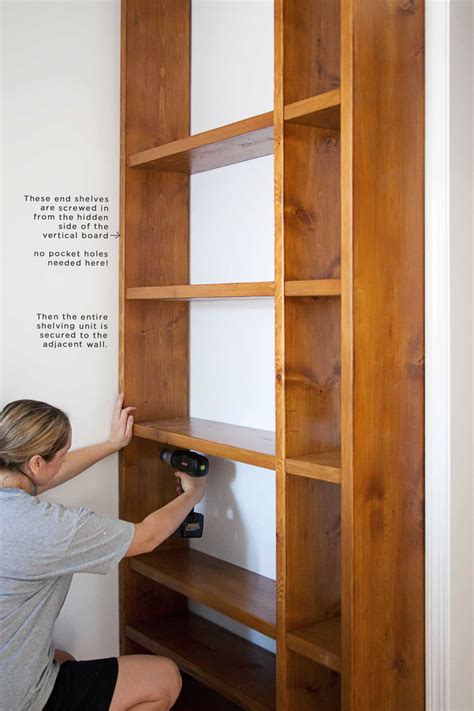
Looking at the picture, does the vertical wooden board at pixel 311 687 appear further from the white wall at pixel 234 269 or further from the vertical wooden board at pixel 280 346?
the white wall at pixel 234 269

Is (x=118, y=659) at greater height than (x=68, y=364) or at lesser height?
lesser

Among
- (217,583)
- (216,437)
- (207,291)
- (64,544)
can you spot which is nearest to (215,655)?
(217,583)

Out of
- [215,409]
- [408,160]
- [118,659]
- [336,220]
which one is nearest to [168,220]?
[215,409]

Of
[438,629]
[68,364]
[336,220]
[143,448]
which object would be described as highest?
[336,220]

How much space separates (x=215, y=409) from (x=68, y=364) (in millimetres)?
579

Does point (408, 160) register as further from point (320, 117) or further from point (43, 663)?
point (43, 663)

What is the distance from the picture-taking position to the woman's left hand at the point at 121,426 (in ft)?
9.54

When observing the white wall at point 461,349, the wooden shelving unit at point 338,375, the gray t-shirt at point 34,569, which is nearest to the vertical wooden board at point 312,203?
the wooden shelving unit at point 338,375

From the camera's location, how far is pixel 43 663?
2176 mm

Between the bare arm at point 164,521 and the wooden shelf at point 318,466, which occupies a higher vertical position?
the wooden shelf at point 318,466

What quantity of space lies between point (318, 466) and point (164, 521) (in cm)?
59

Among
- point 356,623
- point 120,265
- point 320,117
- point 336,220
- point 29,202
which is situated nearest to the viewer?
point 356,623

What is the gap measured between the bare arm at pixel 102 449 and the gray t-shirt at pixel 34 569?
60cm

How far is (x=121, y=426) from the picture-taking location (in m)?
2.92
